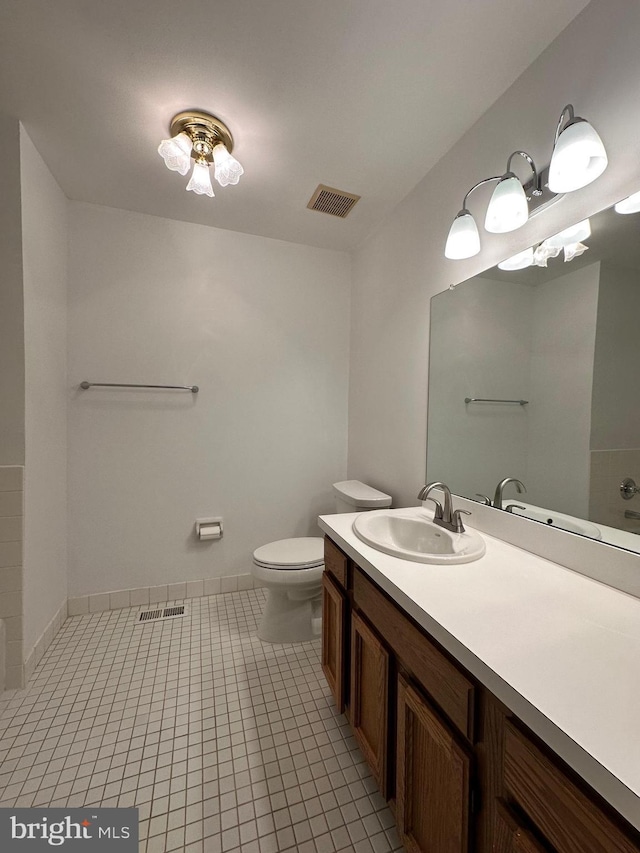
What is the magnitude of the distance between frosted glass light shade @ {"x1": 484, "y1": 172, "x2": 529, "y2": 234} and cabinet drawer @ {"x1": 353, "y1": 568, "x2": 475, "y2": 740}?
1227 millimetres

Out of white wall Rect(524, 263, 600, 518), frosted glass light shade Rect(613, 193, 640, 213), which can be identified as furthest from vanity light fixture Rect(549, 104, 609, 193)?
white wall Rect(524, 263, 600, 518)

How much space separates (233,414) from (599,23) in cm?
212

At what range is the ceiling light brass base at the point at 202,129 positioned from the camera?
4.39 ft

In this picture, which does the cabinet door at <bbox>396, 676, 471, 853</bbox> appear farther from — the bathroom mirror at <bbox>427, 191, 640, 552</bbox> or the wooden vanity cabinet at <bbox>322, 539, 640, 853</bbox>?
the bathroom mirror at <bbox>427, 191, 640, 552</bbox>

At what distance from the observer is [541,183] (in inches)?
42.4

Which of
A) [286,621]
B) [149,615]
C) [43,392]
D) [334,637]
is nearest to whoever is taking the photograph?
[334,637]

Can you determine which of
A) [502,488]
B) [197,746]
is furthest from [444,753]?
[197,746]

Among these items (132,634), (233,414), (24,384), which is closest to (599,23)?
(233,414)

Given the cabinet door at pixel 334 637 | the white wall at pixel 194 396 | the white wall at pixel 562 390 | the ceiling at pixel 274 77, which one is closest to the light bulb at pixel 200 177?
the ceiling at pixel 274 77

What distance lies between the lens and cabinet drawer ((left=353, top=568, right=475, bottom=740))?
0.66 m

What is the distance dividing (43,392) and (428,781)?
2046 millimetres

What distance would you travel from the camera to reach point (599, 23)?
0.93 meters

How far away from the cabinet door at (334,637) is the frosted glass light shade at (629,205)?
54.9 inches

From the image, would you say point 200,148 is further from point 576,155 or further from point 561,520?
point 561,520
